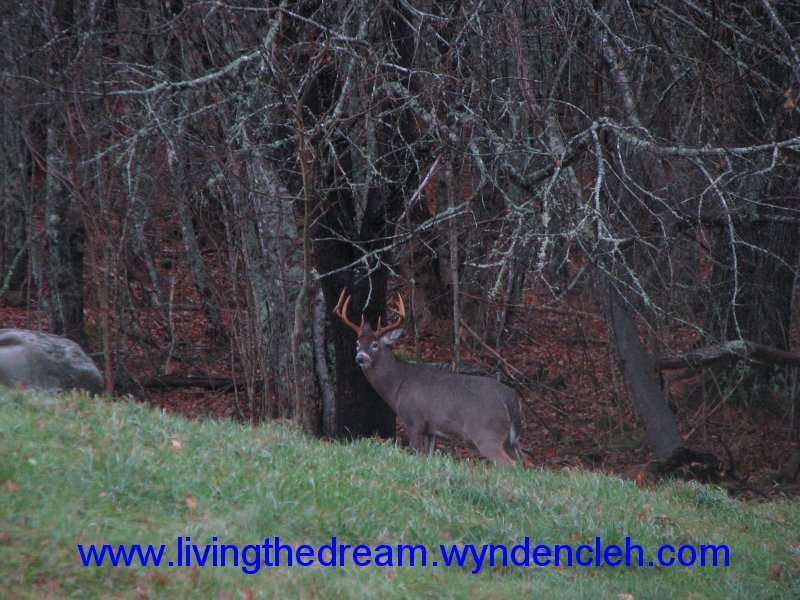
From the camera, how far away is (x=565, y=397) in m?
16.6

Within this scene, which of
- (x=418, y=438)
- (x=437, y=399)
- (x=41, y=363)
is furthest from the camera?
(x=418, y=438)

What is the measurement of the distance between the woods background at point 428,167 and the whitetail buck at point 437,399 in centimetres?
69

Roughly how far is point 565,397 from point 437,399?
5.47 metres

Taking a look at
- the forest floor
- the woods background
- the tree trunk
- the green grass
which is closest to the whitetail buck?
the woods background

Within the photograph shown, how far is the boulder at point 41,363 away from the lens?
345 inches

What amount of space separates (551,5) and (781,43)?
291 centimetres

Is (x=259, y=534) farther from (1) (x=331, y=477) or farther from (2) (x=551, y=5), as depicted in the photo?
(2) (x=551, y=5)

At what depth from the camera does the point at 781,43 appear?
11297mm

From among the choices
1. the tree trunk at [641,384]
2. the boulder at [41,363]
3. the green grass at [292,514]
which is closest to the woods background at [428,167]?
the tree trunk at [641,384]

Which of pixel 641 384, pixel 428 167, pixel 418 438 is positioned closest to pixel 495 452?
pixel 418 438

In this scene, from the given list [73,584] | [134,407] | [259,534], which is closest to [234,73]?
[134,407]

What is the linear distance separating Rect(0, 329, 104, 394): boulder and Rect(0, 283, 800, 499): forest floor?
3.78 metres

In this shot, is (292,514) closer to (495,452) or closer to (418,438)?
(495,452)

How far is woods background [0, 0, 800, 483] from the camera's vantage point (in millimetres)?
10195
